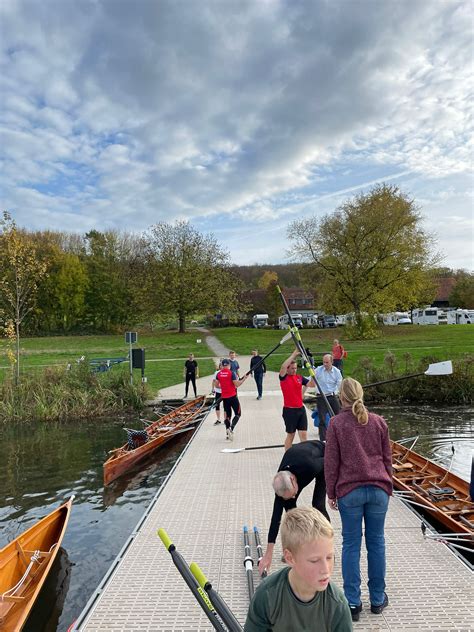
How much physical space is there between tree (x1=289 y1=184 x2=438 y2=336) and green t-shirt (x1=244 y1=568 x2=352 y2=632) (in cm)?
3314

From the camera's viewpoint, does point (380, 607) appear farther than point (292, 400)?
No

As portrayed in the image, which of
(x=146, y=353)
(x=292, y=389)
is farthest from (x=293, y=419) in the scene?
(x=146, y=353)

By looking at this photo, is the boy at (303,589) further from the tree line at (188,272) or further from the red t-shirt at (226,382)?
the tree line at (188,272)

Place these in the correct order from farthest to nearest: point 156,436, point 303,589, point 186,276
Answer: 1. point 186,276
2. point 156,436
3. point 303,589

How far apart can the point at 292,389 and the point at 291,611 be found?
19.0 ft

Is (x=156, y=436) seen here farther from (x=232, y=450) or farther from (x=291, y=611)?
(x=291, y=611)

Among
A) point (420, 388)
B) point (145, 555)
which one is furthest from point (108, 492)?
point (420, 388)

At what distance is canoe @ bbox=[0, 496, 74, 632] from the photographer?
4.98 meters

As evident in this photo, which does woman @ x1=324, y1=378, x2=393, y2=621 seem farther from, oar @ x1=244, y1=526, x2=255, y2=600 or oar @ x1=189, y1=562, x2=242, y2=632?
oar @ x1=189, y1=562, x2=242, y2=632

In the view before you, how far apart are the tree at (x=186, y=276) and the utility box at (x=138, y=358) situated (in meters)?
24.7

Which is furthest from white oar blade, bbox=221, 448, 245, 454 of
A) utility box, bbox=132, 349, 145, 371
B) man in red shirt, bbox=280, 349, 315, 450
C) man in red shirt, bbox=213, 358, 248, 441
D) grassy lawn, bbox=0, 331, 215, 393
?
grassy lawn, bbox=0, 331, 215, 393

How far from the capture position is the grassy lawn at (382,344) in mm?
22869

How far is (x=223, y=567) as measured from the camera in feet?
16.7

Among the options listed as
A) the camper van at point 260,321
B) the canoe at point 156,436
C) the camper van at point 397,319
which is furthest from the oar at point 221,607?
the camper van at point 260,321
